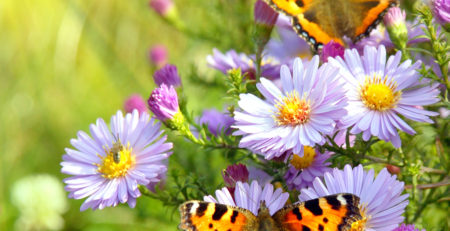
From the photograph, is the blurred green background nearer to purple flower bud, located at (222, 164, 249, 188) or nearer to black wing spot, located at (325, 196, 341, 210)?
purple flower bud, located at (222, 164, 249, 188)

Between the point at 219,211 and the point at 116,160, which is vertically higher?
the point at 116,160

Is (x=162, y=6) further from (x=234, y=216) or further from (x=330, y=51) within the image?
(x=234, y=216)

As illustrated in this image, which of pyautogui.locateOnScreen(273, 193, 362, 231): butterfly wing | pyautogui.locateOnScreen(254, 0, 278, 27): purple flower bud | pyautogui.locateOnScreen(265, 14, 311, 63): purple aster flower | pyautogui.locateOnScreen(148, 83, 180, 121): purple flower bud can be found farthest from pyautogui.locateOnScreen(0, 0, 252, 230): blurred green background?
pyautogui.locateOnScreen(273, 193, 362, 231): butterfly wing

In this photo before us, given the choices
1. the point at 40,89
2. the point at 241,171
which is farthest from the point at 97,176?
the point at 40,89

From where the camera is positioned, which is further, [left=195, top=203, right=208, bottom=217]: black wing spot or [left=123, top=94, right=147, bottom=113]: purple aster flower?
[left=123, top=94, right=147, bottom=113]: purple aster flower

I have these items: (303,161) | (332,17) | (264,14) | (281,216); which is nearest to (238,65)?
(264,14)

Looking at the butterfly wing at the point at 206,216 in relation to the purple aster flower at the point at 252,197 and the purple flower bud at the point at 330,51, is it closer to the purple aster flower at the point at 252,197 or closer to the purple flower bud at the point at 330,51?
the purple aster flower at the point at 252,197
